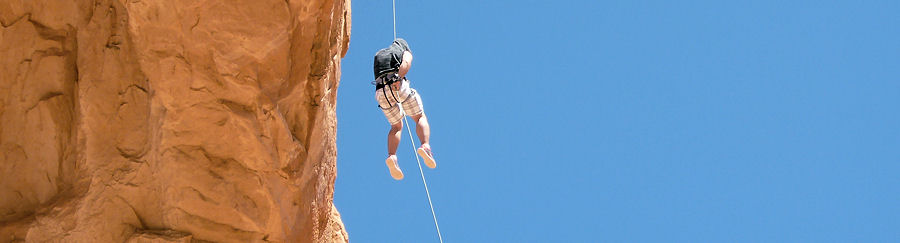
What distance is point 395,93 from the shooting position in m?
7.91

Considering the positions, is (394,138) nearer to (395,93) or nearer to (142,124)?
(395,93)

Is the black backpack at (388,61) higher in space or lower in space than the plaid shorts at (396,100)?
higher

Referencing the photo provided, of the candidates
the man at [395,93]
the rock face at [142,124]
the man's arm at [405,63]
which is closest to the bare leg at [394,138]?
the man at [395,93]

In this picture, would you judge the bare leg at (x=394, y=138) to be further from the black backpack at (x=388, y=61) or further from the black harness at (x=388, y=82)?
the black backpack at (x=388, y=61)

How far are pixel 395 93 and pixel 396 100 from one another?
0.20 ft

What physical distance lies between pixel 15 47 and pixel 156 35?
0.88 metres

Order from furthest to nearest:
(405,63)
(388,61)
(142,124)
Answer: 1. (405,63)
2. (388,61)
3. (142,124)

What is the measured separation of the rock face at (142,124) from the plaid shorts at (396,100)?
2.20 meters

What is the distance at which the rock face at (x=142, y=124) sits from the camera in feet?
17.7

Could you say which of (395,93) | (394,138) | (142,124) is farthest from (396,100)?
(142,124)

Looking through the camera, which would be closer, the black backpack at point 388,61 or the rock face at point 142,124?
the rock face at point 142,124

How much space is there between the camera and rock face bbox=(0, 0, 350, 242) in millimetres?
5402

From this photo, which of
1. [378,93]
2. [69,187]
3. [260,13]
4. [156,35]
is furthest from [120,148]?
[378,93]

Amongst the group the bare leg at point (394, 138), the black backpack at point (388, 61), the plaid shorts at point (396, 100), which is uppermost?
the black backpack at point (388, 61)
